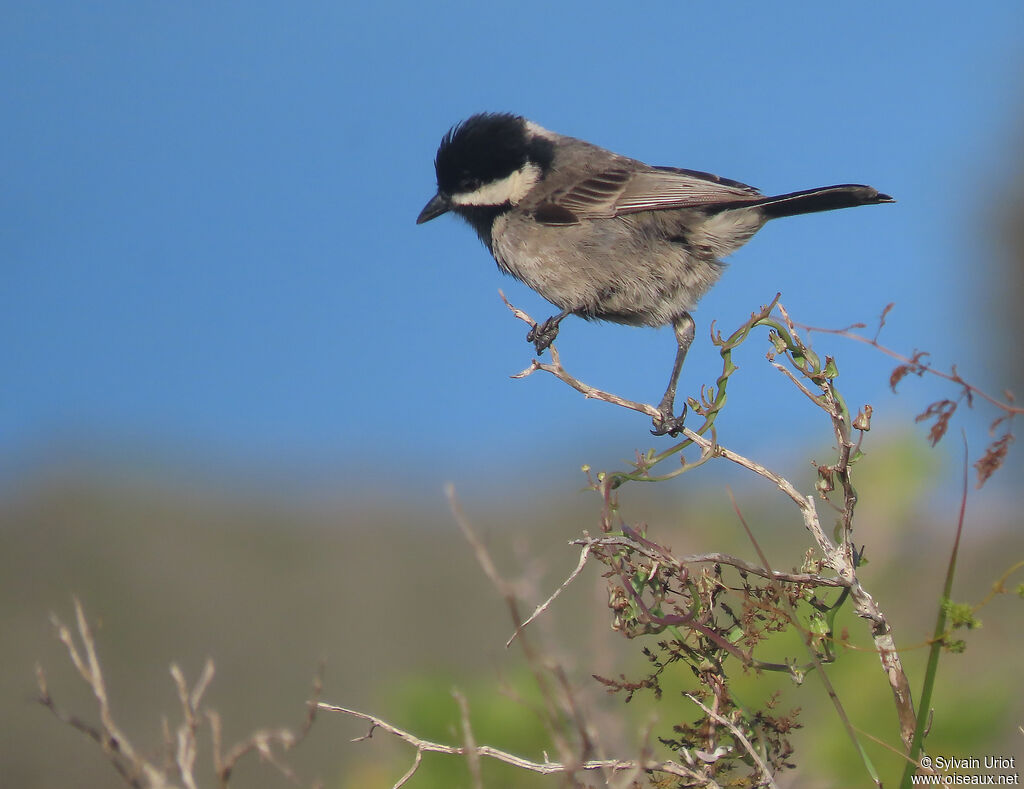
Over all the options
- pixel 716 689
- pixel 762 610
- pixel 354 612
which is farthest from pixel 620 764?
pixel 354 612

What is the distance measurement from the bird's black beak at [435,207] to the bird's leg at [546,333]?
1.05 metres

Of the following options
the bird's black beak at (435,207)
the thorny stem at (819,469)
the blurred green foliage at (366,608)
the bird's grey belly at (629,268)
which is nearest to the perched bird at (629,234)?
the bird's grey belly at (629,268)

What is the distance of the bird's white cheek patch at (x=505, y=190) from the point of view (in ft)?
16.4

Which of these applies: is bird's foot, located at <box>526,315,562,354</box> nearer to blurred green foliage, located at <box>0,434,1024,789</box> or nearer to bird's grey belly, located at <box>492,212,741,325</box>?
bird's grey belly, located at <box>492,212,741,325</box>

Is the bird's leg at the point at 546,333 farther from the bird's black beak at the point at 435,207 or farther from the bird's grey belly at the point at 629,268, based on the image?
the bird's black beak at the point at 435,207

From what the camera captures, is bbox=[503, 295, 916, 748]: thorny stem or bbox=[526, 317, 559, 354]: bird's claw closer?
bbox=[503, 295, 916, 748]: thorny stem

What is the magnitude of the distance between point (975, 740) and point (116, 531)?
26.1 feet

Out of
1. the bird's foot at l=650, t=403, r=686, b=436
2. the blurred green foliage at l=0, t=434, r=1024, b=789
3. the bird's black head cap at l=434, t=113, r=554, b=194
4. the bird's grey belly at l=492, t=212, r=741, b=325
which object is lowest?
the blurred green foliage at l=0, t=434, r=1024, b=789

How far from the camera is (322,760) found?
7.09m

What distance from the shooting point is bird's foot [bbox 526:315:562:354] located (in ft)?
14.4

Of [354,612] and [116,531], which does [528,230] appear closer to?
[354,612]

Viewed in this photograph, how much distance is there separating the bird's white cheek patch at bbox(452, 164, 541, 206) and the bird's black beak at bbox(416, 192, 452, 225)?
86 mm

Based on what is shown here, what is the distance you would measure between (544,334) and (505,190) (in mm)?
980

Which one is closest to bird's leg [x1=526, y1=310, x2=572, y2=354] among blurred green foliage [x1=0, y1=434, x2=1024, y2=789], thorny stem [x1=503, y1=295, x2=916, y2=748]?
blurred green foliage [x1=0, y1=434, x2=1024, y2=789]
